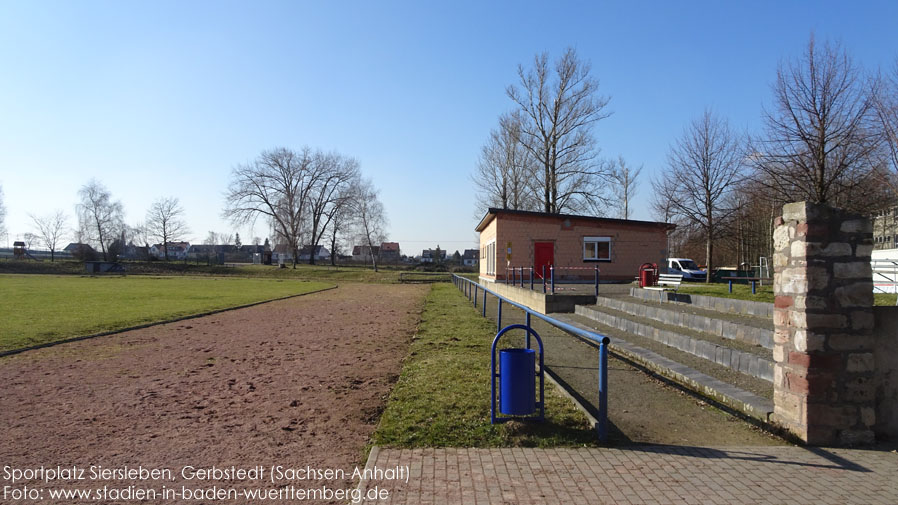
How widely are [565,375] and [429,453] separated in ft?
11.6

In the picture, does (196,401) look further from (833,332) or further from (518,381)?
(833,332)

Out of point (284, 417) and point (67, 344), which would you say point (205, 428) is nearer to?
point (284, 417)

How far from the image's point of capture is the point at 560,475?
13.2 ft

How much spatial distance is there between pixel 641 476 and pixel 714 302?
927 centimetres

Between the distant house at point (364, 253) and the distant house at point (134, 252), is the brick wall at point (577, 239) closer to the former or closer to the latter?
the distant house at point (364, 253)

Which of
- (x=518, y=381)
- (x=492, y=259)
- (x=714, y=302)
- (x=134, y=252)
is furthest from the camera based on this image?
(x=134, y=252)

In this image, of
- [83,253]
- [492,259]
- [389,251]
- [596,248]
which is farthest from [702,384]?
[389,251]

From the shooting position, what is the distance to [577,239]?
91.2ft

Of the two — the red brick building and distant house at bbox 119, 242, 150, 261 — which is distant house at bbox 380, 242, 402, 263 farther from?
the red brick building

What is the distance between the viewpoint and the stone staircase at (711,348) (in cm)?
602

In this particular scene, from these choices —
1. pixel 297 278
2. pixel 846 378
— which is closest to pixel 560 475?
pixel 846 378

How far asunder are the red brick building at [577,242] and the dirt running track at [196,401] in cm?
1643

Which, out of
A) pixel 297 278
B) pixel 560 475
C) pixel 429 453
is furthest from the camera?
pixel 297 278

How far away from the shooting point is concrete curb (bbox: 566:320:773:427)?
533 cm
